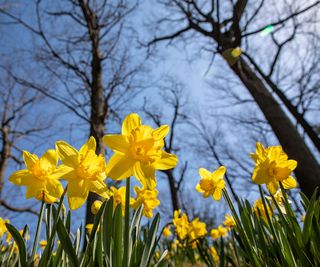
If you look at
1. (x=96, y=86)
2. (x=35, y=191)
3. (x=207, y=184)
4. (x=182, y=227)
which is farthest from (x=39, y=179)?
(x=96, y=86)

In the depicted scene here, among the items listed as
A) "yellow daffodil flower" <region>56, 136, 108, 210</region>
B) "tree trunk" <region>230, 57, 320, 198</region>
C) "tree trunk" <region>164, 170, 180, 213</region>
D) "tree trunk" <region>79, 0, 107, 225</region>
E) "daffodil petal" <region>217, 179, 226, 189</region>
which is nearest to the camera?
"yellow daffodil flower" <region>56, 136, 108, 210</region>

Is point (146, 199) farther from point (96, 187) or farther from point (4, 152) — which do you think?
point (4, 152)

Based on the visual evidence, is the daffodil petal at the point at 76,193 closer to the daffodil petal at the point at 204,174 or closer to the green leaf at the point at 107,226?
the green leaf at the point at 107,226

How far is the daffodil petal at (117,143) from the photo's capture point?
869 mm

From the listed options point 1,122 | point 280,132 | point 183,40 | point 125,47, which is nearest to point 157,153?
point 280,132

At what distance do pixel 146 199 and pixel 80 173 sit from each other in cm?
→ 61

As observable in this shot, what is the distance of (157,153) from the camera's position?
89cm

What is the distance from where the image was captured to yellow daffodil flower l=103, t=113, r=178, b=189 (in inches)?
34.4

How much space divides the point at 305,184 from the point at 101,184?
3.34m

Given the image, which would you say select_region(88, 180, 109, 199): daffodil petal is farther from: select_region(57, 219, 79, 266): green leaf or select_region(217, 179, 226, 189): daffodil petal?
select_region(217, 179, 226, 189): daffodil petal

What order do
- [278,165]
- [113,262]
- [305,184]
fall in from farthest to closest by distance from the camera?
1. [305,184]
2. [278,165]
3. [113,262]

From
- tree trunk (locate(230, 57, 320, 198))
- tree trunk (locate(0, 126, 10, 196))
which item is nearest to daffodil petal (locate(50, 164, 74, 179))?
tree trunk (locate(230, 57, 320, 198))

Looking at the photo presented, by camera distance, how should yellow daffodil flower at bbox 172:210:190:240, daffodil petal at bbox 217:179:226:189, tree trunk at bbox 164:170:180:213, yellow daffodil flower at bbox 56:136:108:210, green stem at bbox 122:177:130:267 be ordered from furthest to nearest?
tree trunk at bbox 164:170:180:213 < yellow daffodil flower at bbox 172:210:190:240 < daffodil petal at bbox 217:179:226:189 < yellow daffodil flower at bbox 56:136:108:210 < green stem at bbox 122:177:130:267

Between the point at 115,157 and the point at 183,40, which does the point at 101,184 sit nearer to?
the point at 115,157
